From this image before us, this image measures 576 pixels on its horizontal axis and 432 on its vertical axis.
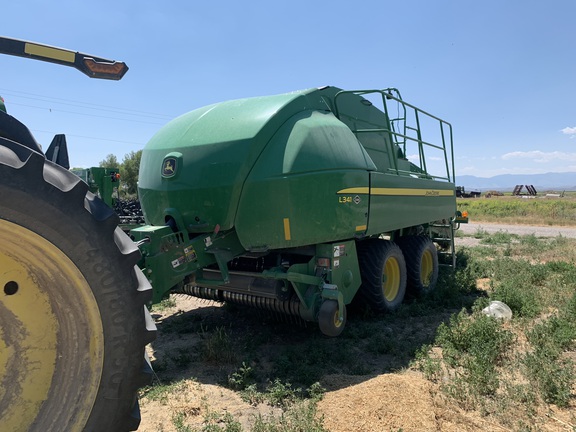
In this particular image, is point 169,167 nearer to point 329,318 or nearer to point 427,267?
point 329,318

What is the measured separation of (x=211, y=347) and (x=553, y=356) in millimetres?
3327

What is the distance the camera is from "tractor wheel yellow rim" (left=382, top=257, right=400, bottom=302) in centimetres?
615

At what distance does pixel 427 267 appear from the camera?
7.71m

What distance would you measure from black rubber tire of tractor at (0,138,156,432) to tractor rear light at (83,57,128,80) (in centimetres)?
137

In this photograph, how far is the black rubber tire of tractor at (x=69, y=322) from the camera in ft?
5.67

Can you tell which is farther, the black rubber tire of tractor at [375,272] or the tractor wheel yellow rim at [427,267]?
the tractor wheel yellow rim at [427,267]

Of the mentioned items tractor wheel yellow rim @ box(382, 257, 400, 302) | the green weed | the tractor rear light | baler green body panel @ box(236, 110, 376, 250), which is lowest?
the green weed

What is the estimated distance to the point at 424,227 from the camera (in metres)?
7.79

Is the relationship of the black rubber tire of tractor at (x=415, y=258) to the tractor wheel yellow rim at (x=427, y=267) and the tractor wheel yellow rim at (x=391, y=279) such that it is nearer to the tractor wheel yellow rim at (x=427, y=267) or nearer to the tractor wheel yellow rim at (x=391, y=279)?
the tractor wheel yellow rim at (x=427, y=267)

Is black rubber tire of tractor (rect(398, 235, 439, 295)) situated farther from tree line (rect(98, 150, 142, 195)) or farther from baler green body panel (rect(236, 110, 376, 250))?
tree line (rect(98, 150, 142, 195))

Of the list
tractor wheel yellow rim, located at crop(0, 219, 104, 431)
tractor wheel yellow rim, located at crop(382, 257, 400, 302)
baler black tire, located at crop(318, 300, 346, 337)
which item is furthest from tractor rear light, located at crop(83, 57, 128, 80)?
tractor wheel yellow rim, located at crop(382, 257, 400, 302)

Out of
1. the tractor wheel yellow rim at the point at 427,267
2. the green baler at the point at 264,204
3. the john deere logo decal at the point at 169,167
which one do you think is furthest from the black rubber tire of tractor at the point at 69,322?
the tractor wheel yellow rim at the point at 427,267

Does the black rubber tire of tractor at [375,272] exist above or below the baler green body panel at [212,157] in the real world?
below

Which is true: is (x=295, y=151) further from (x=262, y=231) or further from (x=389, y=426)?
(x=389, y=426)
